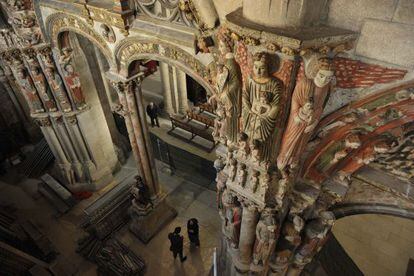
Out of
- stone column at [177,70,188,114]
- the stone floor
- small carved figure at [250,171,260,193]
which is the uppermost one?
small carved figure at [250,171,260,193]

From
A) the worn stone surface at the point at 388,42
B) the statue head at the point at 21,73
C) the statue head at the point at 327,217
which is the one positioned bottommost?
the statue head at the point at 327,217

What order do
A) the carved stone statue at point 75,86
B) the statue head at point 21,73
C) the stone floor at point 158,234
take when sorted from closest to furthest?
the statue head at point 21,73 < the carved stone statue at point 75,86 < the stone floor at point 158,234

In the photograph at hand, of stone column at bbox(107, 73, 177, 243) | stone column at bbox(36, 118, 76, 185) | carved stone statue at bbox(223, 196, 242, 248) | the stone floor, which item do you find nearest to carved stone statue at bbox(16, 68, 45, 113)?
stone column at bbox(36, 118, 76, 185)

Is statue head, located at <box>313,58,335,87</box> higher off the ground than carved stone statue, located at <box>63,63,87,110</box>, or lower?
higher

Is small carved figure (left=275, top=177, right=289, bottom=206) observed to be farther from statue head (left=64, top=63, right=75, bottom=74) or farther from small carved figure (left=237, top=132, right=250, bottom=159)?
statue head (left=64, top=63, right=75, bottom=74)

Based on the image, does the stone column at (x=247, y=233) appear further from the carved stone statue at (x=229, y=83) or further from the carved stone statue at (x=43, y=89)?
the carved stone statue at (x=43, y=89)

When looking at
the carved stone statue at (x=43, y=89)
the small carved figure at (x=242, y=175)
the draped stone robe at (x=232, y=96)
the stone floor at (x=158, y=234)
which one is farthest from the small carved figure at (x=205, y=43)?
the stone floor at (x=158, y=234)

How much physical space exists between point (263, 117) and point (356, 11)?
115 cm

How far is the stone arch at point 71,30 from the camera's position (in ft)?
18.5

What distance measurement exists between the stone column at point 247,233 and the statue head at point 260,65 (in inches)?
73.0

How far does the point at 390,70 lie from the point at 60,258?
8.43m

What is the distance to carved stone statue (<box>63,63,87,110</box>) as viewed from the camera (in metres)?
7.40

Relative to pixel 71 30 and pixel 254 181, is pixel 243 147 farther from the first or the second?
pixel 71 30

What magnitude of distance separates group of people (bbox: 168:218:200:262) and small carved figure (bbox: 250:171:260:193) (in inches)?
154
